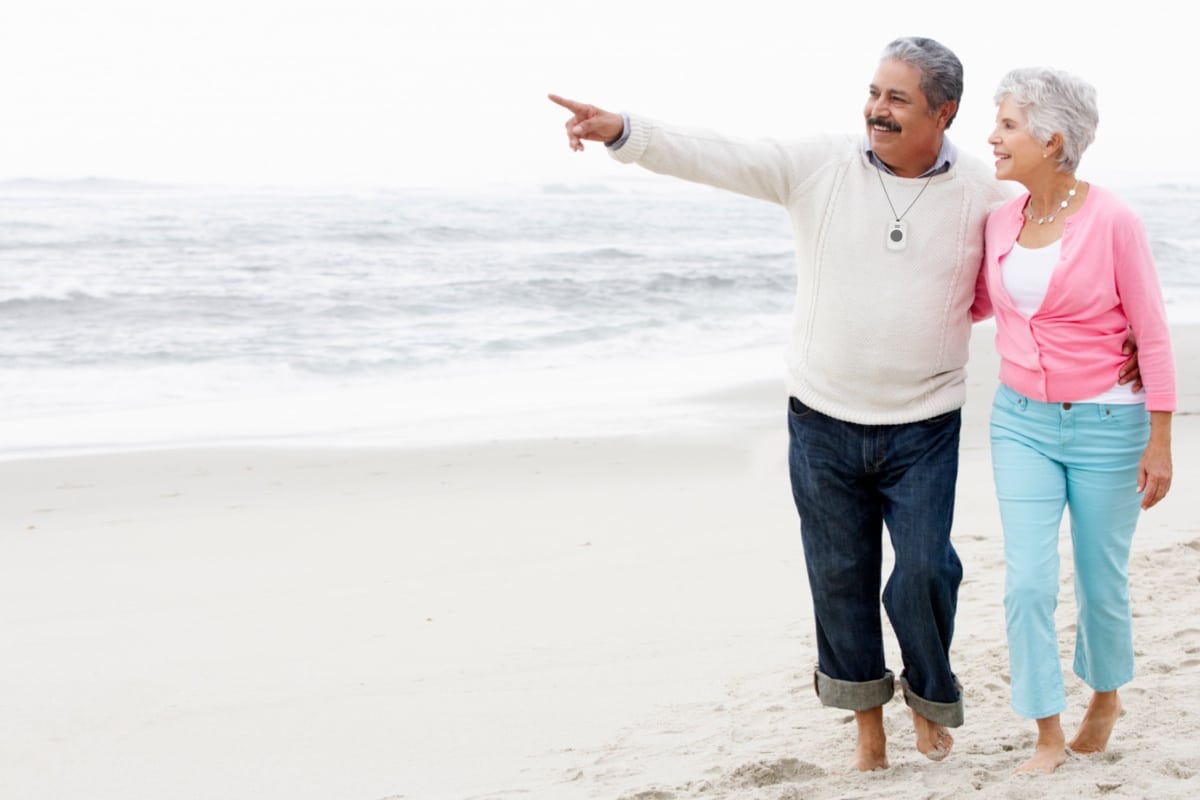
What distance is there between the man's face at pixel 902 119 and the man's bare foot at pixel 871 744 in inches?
54.6

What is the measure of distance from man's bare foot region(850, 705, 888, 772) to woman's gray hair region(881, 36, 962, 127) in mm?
1519

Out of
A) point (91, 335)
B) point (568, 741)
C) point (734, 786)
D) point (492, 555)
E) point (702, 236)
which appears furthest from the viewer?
point (702, 236)

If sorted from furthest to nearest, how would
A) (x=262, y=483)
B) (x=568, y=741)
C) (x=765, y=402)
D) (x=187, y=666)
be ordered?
(x=765, y=402)
(x=262, y=483)
(x=187, y=666)
(x=568, y=741)

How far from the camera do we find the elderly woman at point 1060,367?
2.91 meters

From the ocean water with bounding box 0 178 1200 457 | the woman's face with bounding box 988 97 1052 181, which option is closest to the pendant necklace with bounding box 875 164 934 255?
the woman's face with bounding box 988 97 1052 181

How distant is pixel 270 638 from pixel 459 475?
2845mm

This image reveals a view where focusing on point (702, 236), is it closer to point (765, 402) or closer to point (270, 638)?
point (765, 402)

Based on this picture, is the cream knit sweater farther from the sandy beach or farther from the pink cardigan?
the sandy beach

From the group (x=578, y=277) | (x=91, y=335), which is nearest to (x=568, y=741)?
(x=91, y=335)

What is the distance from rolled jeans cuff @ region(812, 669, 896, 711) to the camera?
10.9 ft

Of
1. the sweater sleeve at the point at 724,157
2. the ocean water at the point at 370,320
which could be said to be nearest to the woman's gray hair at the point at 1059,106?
the sweater sleeve at the point at 724,157

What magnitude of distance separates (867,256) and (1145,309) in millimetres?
624

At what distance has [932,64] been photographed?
2.96 metres

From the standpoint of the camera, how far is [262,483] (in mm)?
7441
